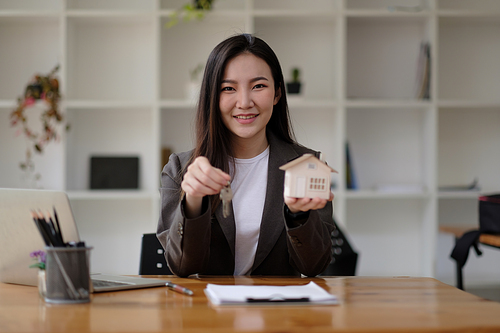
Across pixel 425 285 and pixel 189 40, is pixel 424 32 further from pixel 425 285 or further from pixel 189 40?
pixel 425 285

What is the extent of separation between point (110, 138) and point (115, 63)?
1.71ft

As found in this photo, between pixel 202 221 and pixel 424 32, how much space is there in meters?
2.65

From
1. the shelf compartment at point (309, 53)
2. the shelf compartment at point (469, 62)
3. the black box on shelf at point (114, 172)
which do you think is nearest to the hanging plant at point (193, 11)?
the shelf compartment at point (309, 53)

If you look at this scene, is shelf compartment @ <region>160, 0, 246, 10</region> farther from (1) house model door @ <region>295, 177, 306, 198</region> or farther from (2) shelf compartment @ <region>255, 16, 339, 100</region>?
(1) house model door @ <region>295, 177, 306, 198</region>

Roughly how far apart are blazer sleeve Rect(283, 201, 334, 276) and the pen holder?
54cm

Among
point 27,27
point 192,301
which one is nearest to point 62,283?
point 192,301

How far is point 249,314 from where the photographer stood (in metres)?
0.92

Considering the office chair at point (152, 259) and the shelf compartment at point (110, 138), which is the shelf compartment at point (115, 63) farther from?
the office chair at point (152, 259)

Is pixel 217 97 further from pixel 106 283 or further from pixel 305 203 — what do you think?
pixel 106 283

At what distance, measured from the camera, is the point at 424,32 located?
3.38 metres

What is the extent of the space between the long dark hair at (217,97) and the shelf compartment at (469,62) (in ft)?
7.37

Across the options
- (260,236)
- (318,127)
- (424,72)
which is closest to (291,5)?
(318,127)

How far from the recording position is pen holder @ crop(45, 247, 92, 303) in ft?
3.31

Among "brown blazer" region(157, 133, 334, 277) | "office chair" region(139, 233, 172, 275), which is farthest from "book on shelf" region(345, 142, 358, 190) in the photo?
"office chair" region(139, 233, 172, 275)
